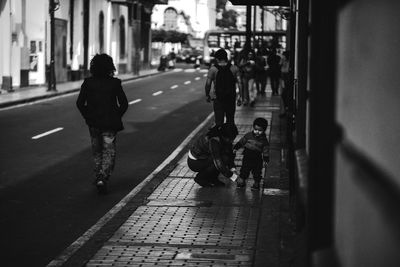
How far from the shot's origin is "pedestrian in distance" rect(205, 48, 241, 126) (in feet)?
54.9

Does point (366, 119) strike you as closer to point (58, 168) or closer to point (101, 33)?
point (58, 168)

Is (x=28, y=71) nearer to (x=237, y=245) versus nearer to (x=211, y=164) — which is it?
(x=211, y=164)

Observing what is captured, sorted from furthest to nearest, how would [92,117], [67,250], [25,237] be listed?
[92,117]
[25,237]
[67,250]

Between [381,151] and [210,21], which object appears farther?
[210,21]

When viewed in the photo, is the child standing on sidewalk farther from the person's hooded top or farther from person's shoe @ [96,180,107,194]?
person's shoe @ [96,180,107,194]

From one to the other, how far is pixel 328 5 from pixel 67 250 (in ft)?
20.0

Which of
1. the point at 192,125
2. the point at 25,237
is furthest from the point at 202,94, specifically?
the point at 25,237

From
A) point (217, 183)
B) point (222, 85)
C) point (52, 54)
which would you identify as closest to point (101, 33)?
point (52, 54)

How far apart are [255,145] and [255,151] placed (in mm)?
98

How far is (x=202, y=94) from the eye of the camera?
38.4 meters

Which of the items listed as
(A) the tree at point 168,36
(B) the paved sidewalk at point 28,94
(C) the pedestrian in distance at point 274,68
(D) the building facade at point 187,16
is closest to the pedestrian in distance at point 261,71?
(C) the pedestrian in distance at point 274,68

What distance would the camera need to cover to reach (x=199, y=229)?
9.32 m

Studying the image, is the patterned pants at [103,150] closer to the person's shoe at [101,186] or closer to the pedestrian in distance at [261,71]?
the person's shoe at [101,186]

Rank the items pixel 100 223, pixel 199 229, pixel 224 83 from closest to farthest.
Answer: pixel 199 229
pixel 100 223
pixel 224 83
